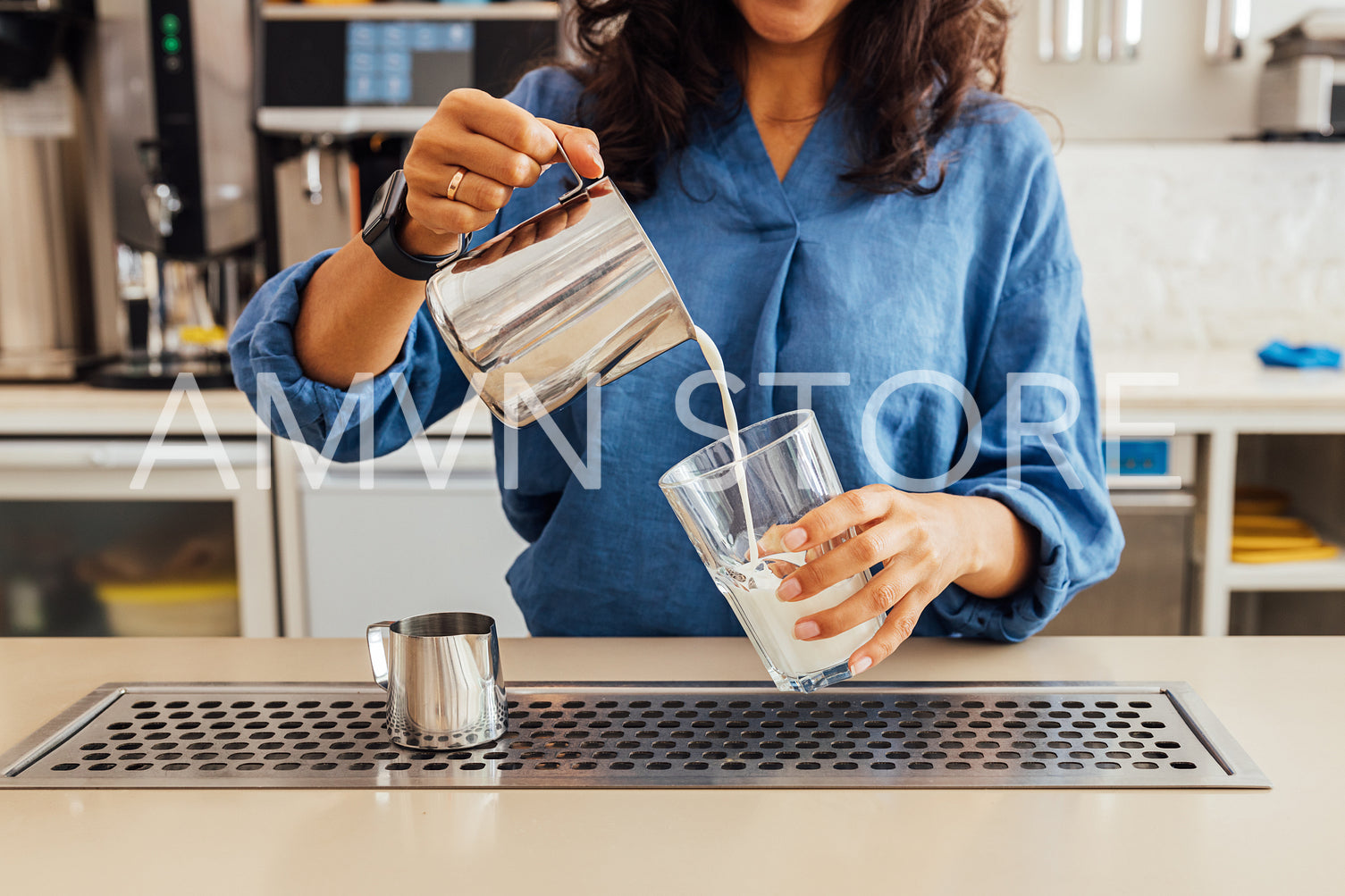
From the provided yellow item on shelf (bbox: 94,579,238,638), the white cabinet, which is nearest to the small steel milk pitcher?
the white cabinet

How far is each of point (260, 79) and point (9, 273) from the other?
2.08 feet

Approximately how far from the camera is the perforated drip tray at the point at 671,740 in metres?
0.70

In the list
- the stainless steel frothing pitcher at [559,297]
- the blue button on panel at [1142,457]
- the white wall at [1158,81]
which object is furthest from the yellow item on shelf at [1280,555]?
the stainless steel frothing pitcher at [559,297]

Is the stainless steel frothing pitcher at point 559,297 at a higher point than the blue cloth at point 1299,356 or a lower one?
higher

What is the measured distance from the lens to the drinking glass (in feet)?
2.24

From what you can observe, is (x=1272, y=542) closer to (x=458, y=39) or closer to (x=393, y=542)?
(x=393, y=542)

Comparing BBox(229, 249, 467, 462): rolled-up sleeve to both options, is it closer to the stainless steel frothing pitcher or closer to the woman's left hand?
the stainless steel frothing pitcher

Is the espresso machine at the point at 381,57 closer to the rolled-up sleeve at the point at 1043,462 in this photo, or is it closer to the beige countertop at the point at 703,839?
the rolled-up sleeve at the point at 1043,462

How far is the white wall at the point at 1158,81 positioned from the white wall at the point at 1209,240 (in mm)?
41

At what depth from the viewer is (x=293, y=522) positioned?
6.77 ft

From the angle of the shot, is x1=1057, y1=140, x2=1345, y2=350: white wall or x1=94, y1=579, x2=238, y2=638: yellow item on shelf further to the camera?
x1=1057, y1=140, x2=1345, y2=350: white wall

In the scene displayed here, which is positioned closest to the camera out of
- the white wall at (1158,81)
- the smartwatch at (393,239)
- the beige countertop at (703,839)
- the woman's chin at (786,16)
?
the beige countertop at (703,839)

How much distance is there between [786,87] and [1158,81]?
1.70 meters

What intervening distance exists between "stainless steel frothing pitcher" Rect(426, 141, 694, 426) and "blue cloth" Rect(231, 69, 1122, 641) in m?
0.24
